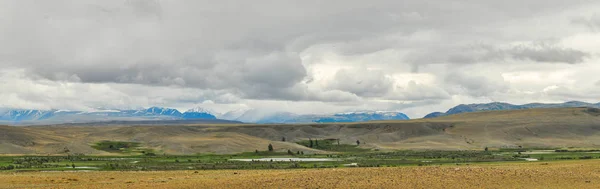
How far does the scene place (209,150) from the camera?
150m

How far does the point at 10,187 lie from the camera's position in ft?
151

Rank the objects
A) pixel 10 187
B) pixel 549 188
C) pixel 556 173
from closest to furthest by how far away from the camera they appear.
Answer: pixel 549 188, pixel 10 187, pixel 556 173

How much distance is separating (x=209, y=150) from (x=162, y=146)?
46.1 feet

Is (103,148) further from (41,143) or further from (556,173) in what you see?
(556,173)

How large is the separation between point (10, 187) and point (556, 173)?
149 feet

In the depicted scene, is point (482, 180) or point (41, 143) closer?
point (482, 180)

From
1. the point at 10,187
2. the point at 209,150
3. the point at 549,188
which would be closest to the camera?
the point at 549,188

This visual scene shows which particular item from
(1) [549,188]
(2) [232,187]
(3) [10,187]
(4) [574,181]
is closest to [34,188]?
(3) [10,187]

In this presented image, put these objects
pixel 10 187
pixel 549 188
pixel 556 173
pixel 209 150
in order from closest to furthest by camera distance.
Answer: pixel 549 188 → pixel 10 187 → pixel 556 173 → pixel 209 150

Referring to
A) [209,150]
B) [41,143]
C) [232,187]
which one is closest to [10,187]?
[232,187]

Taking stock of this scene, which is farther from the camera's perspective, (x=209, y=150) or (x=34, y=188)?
(x=209, y=150)

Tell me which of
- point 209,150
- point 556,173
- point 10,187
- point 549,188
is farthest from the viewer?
point 209,150

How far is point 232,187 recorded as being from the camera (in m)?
42.9

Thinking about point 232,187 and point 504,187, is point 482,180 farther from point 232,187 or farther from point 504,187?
point 232,187
